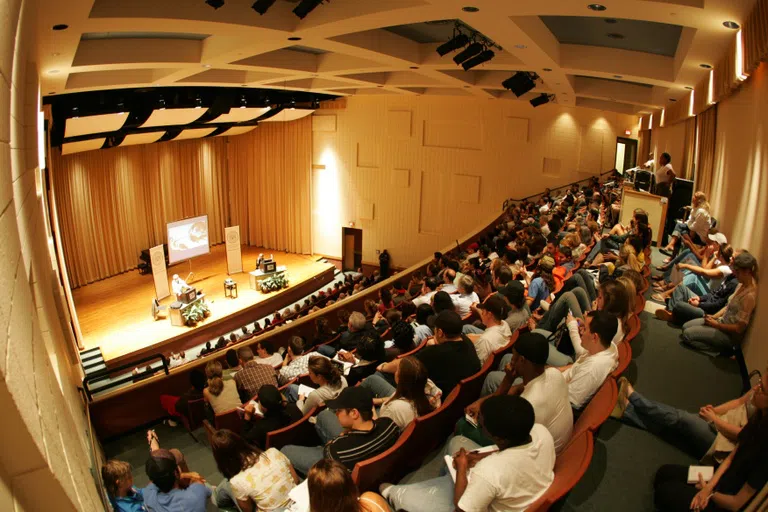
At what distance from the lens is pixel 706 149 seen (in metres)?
7.95

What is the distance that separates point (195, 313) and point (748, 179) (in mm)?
10328

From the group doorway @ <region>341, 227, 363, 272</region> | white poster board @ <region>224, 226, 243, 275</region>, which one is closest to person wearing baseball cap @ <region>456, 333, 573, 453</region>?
white poster board @ <region>224, 226, 243, 275</region>

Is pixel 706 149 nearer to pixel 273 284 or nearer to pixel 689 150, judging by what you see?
pixel 689 150

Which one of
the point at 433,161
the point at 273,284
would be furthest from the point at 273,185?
the point at 433,161

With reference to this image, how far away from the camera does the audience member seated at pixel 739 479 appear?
2.30 metres

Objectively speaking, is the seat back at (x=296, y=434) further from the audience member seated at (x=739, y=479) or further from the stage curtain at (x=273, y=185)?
the stage curtain at (x=273, y=185)

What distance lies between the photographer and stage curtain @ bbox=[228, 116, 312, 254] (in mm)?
17016

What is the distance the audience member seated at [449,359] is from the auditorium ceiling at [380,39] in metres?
2.49

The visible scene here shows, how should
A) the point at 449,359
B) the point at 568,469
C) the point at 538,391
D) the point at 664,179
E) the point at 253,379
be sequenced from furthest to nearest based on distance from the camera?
the point at 664,179, the point at 253,379, the point at 449,359, the point at 538,391, the point at 568,469

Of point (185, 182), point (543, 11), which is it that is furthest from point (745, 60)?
point (185, 182)

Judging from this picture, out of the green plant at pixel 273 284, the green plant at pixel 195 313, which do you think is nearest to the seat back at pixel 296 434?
the green plant at pixel 195 313

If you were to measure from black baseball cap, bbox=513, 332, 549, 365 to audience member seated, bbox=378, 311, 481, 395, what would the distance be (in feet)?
2.59

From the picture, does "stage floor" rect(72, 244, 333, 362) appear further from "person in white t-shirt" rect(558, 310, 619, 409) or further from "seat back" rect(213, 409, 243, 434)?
"person in white t-shirt" rect(558, 310, 619, 409)

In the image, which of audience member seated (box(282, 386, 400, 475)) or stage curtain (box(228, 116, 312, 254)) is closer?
audience member seated (box(282, 386, 400, 475))
